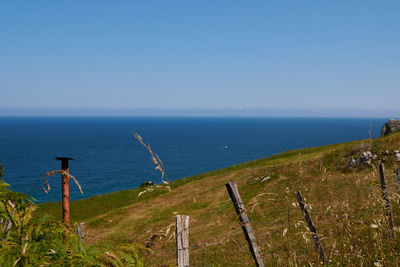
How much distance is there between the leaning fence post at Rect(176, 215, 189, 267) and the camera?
4.23m

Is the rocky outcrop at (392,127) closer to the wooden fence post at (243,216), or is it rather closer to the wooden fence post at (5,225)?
the wooden fence post at (243,216)

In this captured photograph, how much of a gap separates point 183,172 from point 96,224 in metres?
81.8

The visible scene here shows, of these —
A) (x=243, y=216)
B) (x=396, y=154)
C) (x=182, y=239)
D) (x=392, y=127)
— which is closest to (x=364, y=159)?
(x=396, y=154)

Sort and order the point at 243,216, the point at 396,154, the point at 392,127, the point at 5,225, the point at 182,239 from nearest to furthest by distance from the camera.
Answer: the point at 5,225 < the point at 182,239 < the point at 243,216 < the point at 396,154 < the point at 392,127

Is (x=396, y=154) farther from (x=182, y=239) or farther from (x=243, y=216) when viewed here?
(x=182, y=239)

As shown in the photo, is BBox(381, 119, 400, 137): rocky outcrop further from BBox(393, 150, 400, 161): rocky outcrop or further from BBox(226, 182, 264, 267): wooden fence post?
BBox(226, 182, 264, 267): wooden fence post

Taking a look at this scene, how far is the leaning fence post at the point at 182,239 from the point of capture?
4.23 m

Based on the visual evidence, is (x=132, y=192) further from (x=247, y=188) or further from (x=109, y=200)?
(x=247, y=188)

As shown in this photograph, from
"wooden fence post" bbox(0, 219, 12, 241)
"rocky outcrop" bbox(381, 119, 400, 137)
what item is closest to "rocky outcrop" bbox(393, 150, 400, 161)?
"wooden fence post" bbox(0, 219, 12, 241)

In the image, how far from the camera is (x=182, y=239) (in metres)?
4.38

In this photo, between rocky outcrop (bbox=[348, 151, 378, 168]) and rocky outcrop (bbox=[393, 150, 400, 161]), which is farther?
rocky outcrop (bbox=[348, 151, 378, 168])

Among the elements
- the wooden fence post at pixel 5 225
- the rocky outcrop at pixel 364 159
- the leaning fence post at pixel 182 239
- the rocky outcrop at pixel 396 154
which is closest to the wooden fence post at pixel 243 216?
the leaning fence post at pixel 182 239

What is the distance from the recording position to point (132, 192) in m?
43.7

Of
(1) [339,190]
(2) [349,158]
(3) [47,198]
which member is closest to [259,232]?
(1) [339,190]
